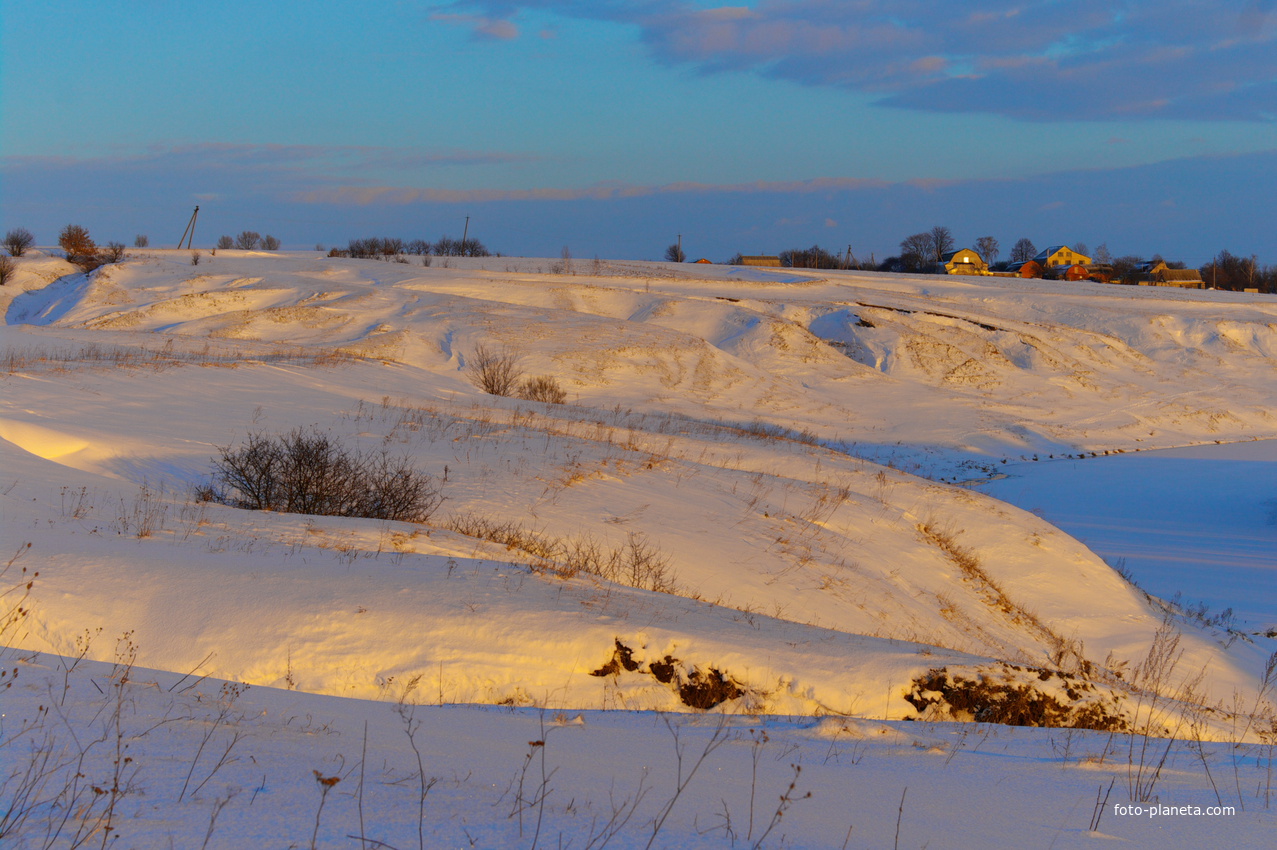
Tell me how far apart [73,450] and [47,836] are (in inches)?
401

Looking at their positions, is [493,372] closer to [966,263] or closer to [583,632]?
[583,632]

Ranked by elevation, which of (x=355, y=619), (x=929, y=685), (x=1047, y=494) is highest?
(x=355, y=619)

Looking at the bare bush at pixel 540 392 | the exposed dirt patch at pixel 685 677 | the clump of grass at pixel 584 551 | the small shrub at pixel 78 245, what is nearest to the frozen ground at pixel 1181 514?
the clump of grass at pixel 584 551

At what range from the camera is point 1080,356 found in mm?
48500

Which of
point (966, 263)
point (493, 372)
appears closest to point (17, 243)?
point (493, 372)

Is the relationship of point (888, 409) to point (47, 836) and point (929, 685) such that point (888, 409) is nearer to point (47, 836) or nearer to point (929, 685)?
point (929, 685)

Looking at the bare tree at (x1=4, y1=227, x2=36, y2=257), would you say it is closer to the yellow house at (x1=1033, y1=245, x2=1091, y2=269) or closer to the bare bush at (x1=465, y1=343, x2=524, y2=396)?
the bare bush at (x1=465, y1=343, x2=524, y2=396)

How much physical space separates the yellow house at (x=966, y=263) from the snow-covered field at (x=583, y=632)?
87314 mm

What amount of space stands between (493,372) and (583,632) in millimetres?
21552

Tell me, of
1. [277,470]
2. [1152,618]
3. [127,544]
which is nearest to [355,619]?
[127,544]

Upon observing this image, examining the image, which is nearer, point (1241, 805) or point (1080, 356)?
point (1241, 805)

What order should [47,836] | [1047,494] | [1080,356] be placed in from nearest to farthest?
[47,836] → [1047,494] → [1080,356]

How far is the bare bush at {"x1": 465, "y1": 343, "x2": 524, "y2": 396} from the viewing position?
88.2ft

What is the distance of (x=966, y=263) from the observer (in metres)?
113
